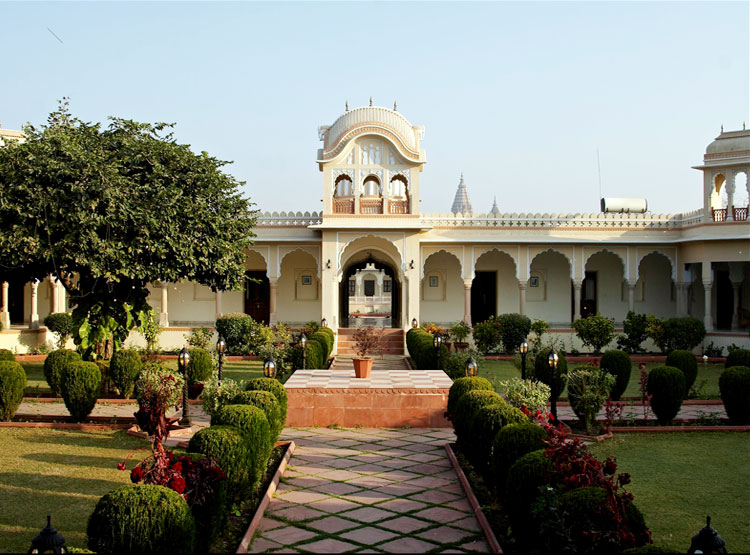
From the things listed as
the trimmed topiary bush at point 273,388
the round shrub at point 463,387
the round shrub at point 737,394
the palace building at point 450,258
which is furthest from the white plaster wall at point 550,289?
the trimmed topiary bush at point 273,388

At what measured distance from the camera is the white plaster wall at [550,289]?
22.1m

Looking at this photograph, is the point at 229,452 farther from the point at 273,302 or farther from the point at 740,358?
the point at 273,302

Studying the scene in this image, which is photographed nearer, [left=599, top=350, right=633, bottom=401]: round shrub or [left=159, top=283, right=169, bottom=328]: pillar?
[left=599, top=350, right=633, bottom=401]: round shrub

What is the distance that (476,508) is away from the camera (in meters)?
5.82

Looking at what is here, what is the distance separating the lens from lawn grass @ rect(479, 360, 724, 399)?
12.7 metres

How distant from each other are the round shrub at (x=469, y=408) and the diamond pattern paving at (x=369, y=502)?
0.42 m

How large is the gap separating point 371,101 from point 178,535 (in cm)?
1671

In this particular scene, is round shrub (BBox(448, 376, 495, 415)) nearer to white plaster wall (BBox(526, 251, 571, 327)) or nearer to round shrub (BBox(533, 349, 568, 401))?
round shrub (BBox(533, 349, 568, 401))

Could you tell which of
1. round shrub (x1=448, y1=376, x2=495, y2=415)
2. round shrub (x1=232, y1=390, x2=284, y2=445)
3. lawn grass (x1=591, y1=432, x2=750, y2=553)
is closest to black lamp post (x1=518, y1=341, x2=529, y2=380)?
lawn grass (x1=591, y1=432, x2=750, y2=553)

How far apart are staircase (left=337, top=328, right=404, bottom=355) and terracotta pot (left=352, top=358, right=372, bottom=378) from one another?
758cm

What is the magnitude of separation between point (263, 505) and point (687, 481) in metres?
4.13

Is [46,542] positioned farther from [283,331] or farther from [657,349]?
[657,349]

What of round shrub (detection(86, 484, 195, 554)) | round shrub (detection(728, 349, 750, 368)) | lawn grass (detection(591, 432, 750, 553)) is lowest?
lawn grass (detection(591, 432, 750, 553))

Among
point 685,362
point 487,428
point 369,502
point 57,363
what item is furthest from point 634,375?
point 57,363
